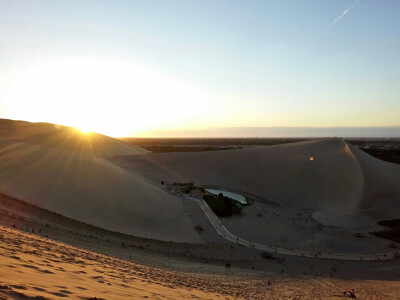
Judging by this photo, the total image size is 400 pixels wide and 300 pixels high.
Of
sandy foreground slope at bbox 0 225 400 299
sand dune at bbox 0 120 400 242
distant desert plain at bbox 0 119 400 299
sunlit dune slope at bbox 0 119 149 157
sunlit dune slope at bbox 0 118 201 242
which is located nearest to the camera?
sandy foreground slope at bbox 0 225 400 299

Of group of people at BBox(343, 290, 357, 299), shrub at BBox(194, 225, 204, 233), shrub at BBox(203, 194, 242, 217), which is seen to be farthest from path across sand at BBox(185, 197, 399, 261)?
group of people at BBox(343, 290, 357, 299)

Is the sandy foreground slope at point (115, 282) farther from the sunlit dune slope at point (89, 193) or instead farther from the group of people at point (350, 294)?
the sunlit dune slope at point (89, 193)

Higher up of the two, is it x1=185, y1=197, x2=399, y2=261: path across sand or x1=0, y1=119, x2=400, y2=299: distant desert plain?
x1=0, y1=119, x2=400, y2=299: distant desert plain

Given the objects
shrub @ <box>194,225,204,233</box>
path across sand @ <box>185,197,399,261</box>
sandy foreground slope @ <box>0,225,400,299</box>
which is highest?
sandy foreground slope @ <box>0,225,400,299</box>

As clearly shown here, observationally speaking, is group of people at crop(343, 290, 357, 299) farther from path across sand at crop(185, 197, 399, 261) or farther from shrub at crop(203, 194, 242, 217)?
shrub at crop(203, 194, 242, 217)

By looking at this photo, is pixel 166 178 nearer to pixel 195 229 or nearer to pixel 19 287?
pixel 195 229

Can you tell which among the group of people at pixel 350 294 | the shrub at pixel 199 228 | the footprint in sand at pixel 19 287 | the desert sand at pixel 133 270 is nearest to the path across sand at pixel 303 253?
the desert sand at pixel 133 270

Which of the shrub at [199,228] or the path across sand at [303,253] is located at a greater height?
the shrub at [199,228]

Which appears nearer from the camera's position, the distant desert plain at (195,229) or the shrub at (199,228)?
the distant desert plain at (195,229)
